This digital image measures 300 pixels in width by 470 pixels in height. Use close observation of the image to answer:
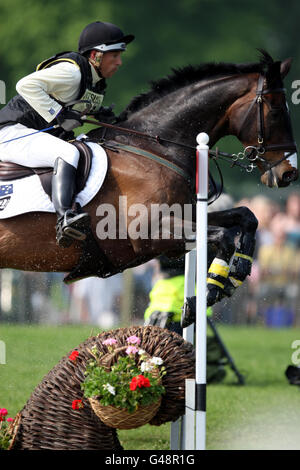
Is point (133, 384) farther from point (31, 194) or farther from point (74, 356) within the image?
point (31, 194)

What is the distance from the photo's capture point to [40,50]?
16.9m

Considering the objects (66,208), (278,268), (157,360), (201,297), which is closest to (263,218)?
(278,268)

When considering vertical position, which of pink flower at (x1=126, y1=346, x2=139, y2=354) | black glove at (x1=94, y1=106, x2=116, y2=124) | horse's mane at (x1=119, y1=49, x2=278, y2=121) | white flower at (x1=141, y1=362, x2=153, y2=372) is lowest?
white flower at (x1=141, y1=362, x2=153, y2=372)

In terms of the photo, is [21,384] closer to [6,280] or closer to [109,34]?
[109,34]

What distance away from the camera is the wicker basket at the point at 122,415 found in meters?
4.20

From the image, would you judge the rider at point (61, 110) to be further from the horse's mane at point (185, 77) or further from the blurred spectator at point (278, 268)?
the blurred spectator at point (278, 268)

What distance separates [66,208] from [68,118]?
0.60 metres

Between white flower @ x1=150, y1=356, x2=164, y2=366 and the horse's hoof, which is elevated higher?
the horse's hoof

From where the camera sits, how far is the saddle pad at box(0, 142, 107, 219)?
4.93 metres

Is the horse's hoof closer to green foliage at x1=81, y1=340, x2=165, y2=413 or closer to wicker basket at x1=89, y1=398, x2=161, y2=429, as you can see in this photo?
green foliage at x1=81, y1=340, x2=165, y2=413

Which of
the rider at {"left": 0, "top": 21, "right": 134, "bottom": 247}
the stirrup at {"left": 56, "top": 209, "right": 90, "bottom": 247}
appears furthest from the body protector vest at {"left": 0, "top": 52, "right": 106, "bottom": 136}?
the stirrup at {"left": 56, "top": 209, "right": 90, "bottom": 247}

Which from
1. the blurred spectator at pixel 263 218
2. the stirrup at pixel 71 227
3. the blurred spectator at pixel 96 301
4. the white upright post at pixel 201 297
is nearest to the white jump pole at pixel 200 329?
the white upright post at pixel 201 297

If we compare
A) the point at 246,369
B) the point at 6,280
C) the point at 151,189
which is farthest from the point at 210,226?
the point at 6,280
